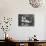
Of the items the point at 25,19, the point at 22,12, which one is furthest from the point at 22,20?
the point at 22,12

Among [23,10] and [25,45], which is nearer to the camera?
[25,45]

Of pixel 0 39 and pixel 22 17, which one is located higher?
pixel 22 17

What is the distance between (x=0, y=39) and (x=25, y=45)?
987mm

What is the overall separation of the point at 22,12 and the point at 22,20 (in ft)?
0.87

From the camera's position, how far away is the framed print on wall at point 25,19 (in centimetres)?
438

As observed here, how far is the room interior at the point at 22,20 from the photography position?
4.35 m

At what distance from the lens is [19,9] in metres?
4.38

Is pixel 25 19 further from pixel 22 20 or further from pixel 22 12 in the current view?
pixel 22 12

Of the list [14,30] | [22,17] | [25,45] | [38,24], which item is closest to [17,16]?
[22,17]

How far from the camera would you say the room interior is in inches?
171

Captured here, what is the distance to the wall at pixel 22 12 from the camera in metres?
4.35

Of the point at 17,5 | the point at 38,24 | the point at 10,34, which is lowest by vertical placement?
the point at 10,34

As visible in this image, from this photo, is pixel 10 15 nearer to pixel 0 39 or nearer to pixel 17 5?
pixel 17 5

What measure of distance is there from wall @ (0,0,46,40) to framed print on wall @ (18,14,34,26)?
0.33ft
